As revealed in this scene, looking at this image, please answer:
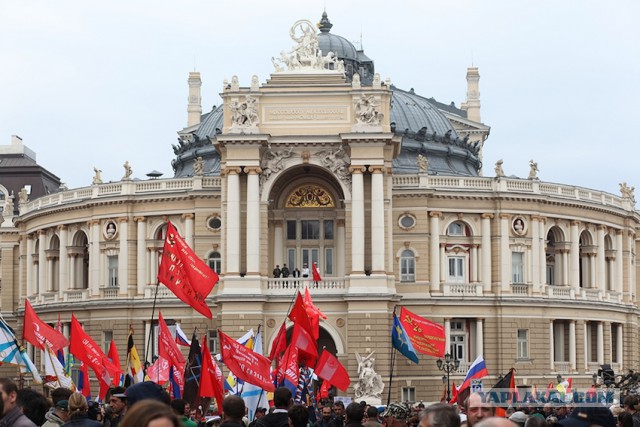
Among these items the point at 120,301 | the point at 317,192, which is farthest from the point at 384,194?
the point at 120,301

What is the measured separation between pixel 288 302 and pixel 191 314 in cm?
891

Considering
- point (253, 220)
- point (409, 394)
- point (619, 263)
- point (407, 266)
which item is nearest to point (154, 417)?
point (253, 220)

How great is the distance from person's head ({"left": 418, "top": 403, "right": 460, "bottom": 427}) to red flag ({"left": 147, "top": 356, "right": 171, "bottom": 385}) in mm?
28746

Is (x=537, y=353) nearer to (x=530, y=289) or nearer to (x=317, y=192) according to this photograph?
(x=530, y=289)

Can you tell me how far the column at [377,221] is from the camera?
65.9 m

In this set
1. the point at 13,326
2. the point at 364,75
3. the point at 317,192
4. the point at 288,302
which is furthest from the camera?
the point at 364,75

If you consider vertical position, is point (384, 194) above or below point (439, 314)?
above

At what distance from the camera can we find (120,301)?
74812mm

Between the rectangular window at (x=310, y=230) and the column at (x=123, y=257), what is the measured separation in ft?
34.4

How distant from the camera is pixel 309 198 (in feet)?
233

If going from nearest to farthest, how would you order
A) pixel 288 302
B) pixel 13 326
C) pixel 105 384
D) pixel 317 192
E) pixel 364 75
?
1. pixel 105 384
2. pixel 288 302
3. pixel 317 192
4. pixel 13 326
5. pixel 364 75

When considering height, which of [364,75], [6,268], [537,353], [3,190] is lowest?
[537,353]

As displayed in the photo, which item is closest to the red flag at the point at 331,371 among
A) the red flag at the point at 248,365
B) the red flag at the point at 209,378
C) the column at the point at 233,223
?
the red flag at the point at 248,365

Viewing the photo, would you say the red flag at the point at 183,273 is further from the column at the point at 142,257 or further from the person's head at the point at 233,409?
the column at the point at 142,257
